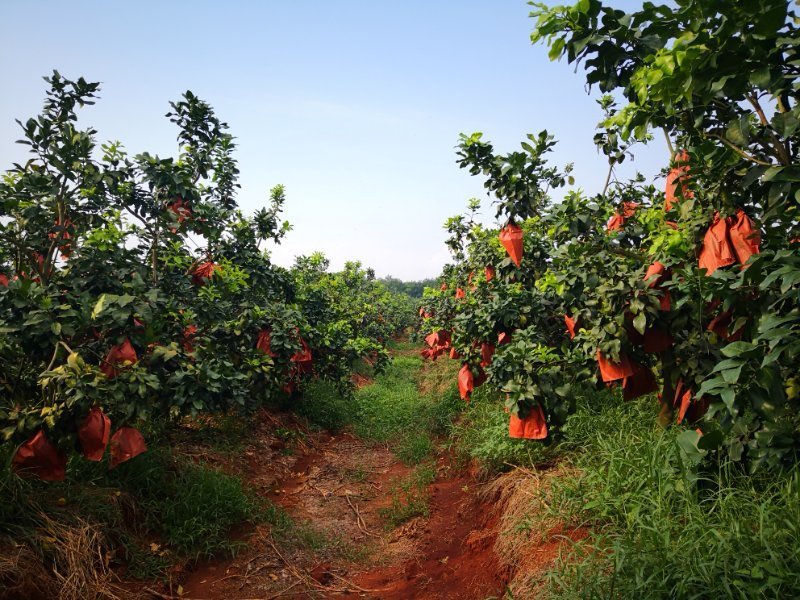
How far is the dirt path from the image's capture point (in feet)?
10.3

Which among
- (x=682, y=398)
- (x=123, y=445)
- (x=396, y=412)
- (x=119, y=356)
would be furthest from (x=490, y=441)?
(x=396, y=412)

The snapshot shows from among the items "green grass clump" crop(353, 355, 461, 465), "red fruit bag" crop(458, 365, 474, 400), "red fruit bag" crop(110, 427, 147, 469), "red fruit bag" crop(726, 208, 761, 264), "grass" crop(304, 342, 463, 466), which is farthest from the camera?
"grass" crop(304, 342, 463, 466)

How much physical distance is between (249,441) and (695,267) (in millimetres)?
4677

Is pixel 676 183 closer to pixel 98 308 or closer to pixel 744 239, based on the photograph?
pixel 744 239

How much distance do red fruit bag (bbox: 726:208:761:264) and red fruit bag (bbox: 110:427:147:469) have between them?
137 inches

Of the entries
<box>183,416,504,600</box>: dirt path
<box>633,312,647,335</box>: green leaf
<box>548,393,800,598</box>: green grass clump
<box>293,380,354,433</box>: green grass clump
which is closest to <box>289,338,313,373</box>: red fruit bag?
<box>293,380,354,433</box>: green grass clump

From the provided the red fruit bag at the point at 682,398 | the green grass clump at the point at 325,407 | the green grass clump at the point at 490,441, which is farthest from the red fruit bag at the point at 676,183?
the green grass clump at the point at 325,407

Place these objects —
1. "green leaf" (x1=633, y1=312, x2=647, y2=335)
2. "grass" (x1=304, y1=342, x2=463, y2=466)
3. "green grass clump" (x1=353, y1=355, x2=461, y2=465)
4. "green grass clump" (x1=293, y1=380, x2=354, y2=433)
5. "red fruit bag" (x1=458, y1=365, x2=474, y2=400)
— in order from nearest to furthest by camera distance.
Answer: "green leaf" (x1=633, y1=312, x2=647, y2=335) < "red fruit bag" (x1=458, y1=365, x2=474, y2=400) < "green grass clump" (x1=353, y1=355, x2=461, y2=465) < "grass" (x1=304, y1=342, x2=463, y2=466) < "green grass clump" (x1=293, y1=380, x2=354, y2=433)

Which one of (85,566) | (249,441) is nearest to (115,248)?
(85,566)

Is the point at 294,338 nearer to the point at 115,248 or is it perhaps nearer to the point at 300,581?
the point at 115,248

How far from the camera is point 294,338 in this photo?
553 centimetres

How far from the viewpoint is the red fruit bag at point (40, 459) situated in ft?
8.49

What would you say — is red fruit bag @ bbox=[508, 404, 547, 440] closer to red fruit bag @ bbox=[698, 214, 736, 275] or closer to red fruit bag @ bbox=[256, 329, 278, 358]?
red fruit bag @ bbox=[698, 214, 736, 275]

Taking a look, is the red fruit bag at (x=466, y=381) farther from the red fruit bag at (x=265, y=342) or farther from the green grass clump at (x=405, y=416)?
the red fruit bag at (x=265, y=342)
